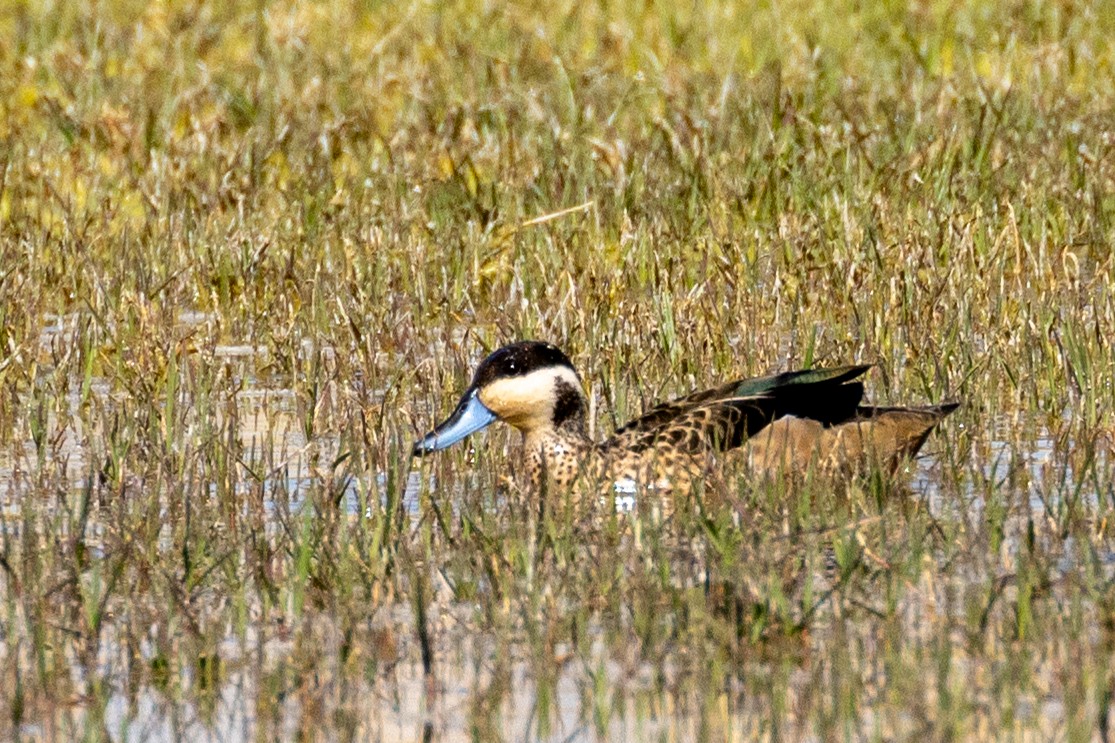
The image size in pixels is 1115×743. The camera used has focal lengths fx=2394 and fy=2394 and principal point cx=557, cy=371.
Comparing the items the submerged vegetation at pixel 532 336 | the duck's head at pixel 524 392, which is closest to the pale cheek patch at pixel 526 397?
the duck's head at pixel 524 392

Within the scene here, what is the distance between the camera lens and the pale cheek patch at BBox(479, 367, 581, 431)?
22.5ft

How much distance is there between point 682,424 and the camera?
6645 mm

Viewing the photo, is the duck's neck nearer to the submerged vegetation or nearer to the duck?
the duck

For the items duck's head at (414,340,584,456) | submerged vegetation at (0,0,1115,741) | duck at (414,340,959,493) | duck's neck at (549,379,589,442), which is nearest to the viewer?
submerged vegetation at (0,0,1115,741)

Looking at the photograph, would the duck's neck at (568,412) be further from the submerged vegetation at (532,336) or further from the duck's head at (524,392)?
the submerged vegetation at (532,336)

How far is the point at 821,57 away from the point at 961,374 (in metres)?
5.52

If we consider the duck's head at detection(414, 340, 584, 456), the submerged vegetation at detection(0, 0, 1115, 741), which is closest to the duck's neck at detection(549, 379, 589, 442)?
the duck's head at detection(414, 340, 584, 456)

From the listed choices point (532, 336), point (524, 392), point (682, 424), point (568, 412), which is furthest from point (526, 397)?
point (532, 336)

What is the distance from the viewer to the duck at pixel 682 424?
6.49 meters

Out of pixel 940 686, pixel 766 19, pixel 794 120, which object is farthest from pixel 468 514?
pixel 766 19

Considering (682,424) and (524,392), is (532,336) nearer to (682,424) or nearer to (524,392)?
(524,392)

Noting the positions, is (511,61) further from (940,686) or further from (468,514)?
(940,686)

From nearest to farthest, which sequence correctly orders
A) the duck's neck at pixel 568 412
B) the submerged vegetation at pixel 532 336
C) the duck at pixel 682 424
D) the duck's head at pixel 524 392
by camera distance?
the submerged vegetation at pixel 532 336, the duck at pixel 682 424, the duck's head at pixel 524 392, the duck's neck at pixel 568 412

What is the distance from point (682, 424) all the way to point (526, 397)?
20.2 inches
